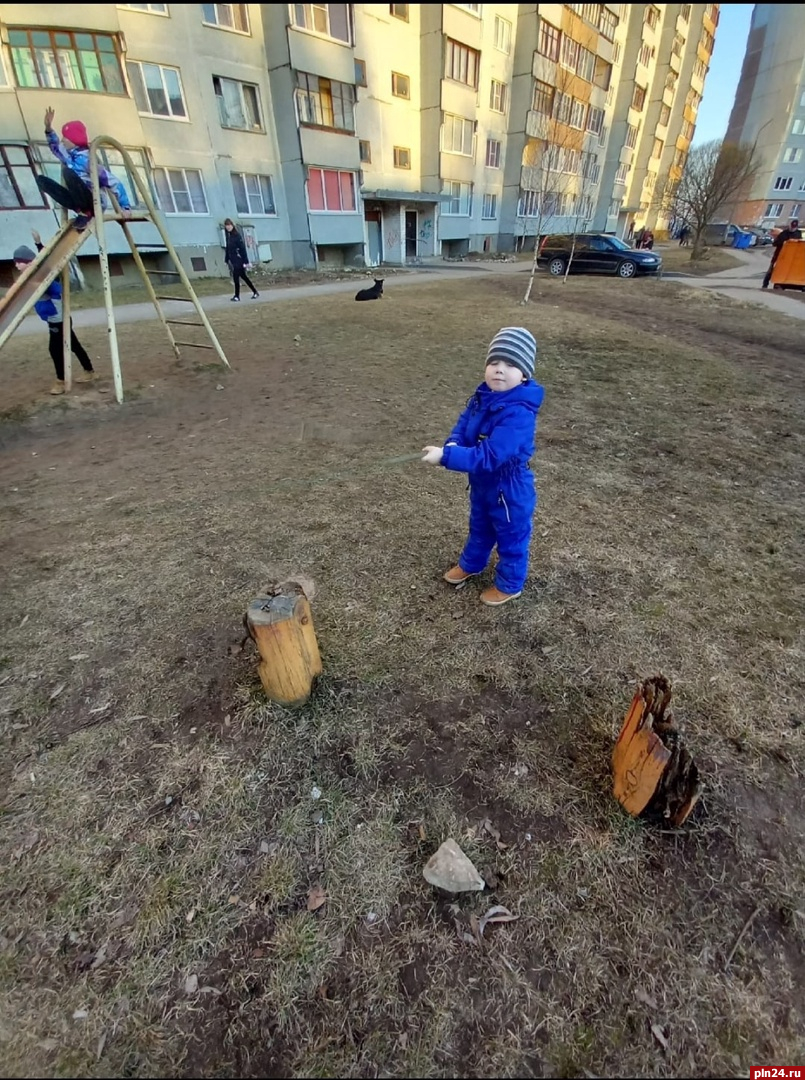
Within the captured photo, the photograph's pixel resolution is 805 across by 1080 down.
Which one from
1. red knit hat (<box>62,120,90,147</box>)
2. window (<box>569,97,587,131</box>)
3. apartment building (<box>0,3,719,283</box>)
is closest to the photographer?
red knit hat (<box>62,120,90,147</box>)

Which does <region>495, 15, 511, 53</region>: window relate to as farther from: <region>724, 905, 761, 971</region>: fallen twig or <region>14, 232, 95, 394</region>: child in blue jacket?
<region>724, 905, 761, 971</region>: fallen twig

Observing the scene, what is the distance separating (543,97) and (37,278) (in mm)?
35612

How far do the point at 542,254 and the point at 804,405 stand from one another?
16148mm

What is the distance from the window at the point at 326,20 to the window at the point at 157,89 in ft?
16.5

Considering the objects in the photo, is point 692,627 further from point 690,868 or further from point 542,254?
point 542,254

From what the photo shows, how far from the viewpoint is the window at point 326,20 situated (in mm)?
18875

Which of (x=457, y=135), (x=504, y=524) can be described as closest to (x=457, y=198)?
(x=457, y=135)

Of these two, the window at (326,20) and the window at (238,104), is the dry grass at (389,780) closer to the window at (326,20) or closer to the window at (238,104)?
the window at (238,104)

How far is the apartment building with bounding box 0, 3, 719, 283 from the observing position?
15.6 metres

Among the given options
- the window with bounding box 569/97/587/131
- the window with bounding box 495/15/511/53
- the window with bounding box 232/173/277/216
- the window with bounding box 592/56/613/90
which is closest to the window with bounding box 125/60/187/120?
the window with bounding box 232/173/277/216

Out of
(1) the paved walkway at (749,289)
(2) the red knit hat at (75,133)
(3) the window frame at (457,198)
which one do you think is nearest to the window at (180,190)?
(3) the window frame at (457,198)

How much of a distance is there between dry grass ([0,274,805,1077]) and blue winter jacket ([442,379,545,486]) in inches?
35.7

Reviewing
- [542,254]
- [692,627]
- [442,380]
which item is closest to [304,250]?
[542,254]

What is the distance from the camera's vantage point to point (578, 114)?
116 feet
